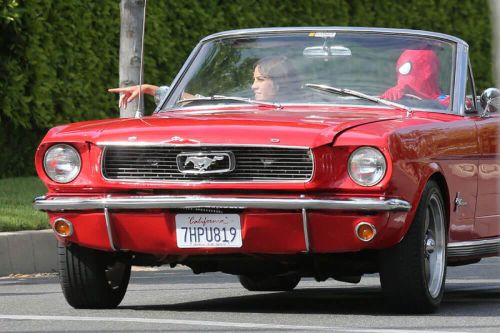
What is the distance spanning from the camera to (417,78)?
9305mm

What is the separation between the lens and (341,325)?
783cm

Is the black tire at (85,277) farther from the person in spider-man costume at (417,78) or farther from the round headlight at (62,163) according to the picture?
the person in spider-man costume at (417,78)

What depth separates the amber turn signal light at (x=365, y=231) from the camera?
7922 mm

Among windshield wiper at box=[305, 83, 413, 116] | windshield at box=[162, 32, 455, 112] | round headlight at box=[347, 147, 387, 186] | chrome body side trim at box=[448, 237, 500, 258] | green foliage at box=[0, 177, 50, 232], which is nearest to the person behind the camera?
round headlight at box=[347, 147, 387, 186]

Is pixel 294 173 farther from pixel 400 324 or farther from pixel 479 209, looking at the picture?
pixel 479 209

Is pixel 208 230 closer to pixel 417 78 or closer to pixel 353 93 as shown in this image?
pixel 353 93

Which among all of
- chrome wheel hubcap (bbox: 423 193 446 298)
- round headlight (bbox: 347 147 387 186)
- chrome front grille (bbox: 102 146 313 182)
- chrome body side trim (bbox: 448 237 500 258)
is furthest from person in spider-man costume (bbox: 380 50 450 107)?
A: chrome front grille (bbox: 102 146 313 182)

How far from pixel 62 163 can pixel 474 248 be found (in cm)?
244

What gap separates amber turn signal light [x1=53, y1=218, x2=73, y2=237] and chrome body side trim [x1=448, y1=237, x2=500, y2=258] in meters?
2.09

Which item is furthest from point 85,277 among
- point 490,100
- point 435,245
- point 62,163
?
point 490,100

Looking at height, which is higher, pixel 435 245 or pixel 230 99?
pixel 230 99

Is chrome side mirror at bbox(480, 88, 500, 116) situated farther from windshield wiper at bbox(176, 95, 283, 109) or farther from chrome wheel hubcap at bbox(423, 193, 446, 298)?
windshield wiper at bbox(176, 95, 283, 109)

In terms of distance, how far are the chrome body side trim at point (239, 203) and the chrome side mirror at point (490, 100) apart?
175 cm

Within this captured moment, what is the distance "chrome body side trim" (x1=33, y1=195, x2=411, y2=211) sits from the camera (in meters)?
7.84
